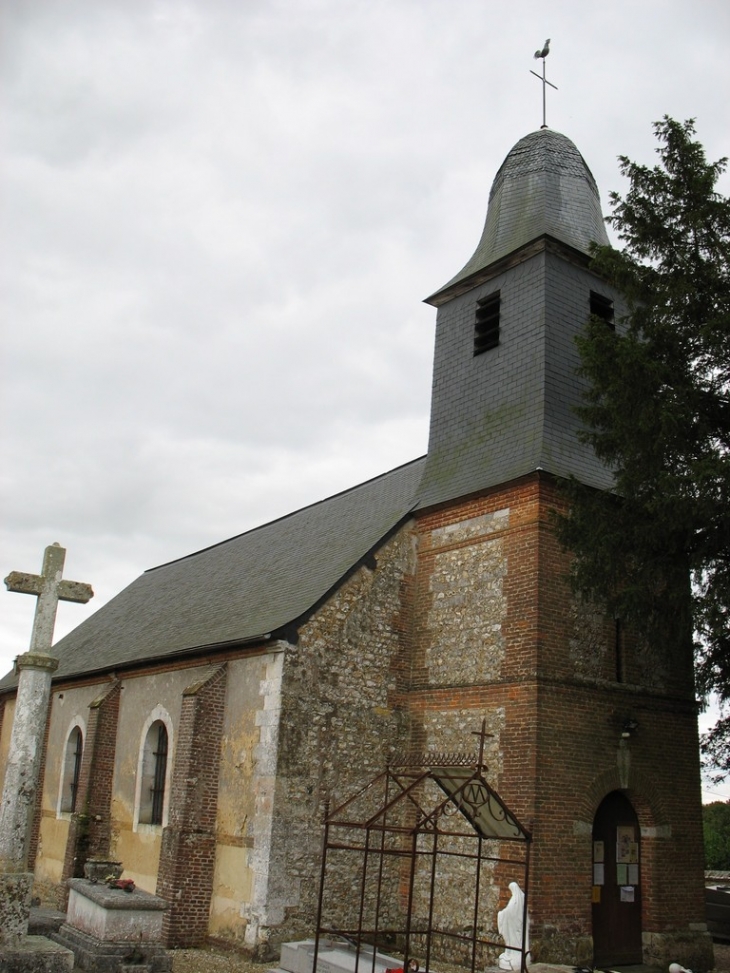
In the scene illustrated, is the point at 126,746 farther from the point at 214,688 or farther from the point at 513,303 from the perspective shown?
A: the point at 513,303

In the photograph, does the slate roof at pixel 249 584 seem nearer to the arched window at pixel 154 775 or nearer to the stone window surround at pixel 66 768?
the stone window surround at pixel 66 768

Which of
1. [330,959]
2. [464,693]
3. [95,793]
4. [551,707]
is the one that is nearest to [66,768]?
[95,793]

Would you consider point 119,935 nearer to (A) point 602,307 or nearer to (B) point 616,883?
(B) point 616,883

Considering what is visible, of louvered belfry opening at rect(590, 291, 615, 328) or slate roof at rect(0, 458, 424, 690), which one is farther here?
louvered belfry opening at rect(590, 291, 615, 328)

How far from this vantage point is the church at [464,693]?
43.3 feet

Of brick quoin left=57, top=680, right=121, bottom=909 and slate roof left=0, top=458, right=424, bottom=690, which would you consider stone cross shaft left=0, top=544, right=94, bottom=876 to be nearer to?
slate roof left=0, top=458, right=424, bottom=690

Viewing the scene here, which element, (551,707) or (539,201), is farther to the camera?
(539,201)

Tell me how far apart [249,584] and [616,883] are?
9259 mm

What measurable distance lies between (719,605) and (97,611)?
72.5ft

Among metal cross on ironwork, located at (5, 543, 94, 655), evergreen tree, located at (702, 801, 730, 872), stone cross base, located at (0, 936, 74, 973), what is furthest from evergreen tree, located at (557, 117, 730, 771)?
evergreen tree, located at (702, 801, 730, 872)

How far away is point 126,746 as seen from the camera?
17.9 meters

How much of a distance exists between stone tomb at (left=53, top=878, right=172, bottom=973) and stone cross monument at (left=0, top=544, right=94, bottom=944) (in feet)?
6.20

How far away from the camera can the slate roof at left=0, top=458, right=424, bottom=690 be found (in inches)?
627

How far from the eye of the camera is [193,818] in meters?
14.5
